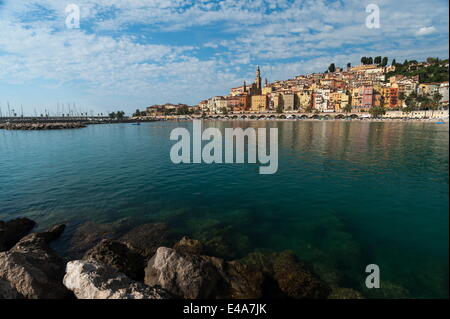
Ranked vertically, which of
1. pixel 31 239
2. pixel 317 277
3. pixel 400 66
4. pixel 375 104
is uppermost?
pixel 400 66

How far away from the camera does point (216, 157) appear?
23984 millimetres

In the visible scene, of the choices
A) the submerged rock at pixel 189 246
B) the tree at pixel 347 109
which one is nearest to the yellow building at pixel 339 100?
the tree at pixel 347 109

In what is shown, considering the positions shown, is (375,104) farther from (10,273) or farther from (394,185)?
(10,273)

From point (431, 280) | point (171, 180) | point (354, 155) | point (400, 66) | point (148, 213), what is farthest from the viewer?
point (400, 66)

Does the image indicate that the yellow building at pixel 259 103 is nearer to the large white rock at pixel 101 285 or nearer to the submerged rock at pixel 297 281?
the submerged rock at pixel 297 281

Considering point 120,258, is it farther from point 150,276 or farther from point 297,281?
point 297,281

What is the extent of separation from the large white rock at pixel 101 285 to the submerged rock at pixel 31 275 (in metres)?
0.34

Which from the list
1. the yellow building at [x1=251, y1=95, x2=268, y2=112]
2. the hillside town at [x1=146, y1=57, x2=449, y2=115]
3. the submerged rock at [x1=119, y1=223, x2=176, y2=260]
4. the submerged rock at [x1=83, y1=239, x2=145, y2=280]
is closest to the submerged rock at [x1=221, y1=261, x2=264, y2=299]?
the submerged rock at [x1=83, y1=239, x2=145, y2=280]

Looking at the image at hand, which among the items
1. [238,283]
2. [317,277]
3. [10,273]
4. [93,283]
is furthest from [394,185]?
[10,273]

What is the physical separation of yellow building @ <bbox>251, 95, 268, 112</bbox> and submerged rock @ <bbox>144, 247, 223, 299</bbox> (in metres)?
132

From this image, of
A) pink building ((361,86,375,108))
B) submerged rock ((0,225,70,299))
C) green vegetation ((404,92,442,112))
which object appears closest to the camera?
submerged rock ((0,225,70,299))

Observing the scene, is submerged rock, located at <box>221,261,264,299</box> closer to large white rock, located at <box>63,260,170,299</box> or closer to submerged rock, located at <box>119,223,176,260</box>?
large white rock, located at <box>63,260,170,299</box>

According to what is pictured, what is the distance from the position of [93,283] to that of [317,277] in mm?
5771

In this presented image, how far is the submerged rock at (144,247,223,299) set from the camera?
584 cm
